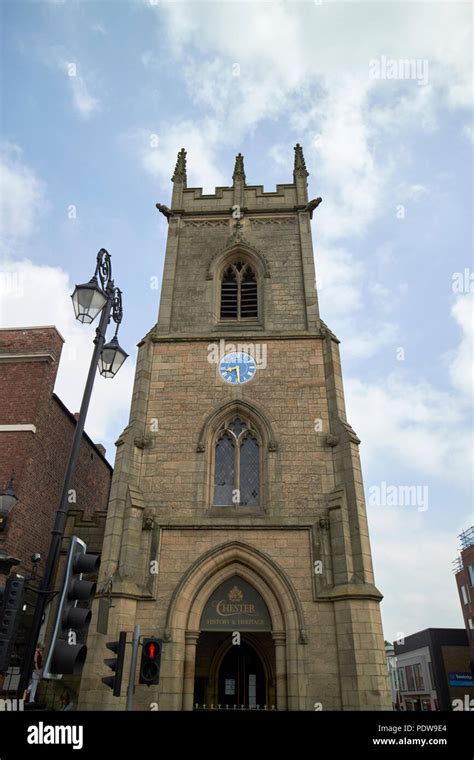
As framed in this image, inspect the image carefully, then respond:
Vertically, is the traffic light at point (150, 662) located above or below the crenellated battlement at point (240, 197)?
below

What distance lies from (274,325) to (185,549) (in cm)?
780

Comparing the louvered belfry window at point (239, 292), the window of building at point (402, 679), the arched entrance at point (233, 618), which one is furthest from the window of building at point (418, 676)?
the louvered belfry window at point (239, 292)

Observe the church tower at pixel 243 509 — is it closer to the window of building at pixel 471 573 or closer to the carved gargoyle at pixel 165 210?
the carved gargoyle at pixel 165 210

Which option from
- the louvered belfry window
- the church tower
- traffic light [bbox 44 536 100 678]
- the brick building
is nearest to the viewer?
traffic light [bbox 44 536 100 678]

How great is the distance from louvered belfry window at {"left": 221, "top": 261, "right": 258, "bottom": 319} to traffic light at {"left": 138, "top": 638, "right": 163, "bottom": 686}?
1223 cm

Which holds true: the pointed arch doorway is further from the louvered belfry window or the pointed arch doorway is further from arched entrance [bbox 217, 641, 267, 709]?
the louvered belfry window

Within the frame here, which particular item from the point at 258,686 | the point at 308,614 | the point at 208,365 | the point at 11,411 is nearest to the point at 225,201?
the point at 208,365

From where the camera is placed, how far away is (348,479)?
13.5 meters

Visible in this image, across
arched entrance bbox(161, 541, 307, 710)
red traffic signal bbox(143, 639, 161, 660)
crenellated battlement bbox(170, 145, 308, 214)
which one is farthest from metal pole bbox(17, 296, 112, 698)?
crenellated battlement bbox(170, 145, 308, 214)

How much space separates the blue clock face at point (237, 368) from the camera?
51.8 ft

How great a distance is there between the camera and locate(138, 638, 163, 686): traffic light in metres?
7.18

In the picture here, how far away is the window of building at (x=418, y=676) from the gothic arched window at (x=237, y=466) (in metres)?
46.2

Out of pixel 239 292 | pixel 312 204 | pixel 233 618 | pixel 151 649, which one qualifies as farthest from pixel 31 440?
pixel 312 204
